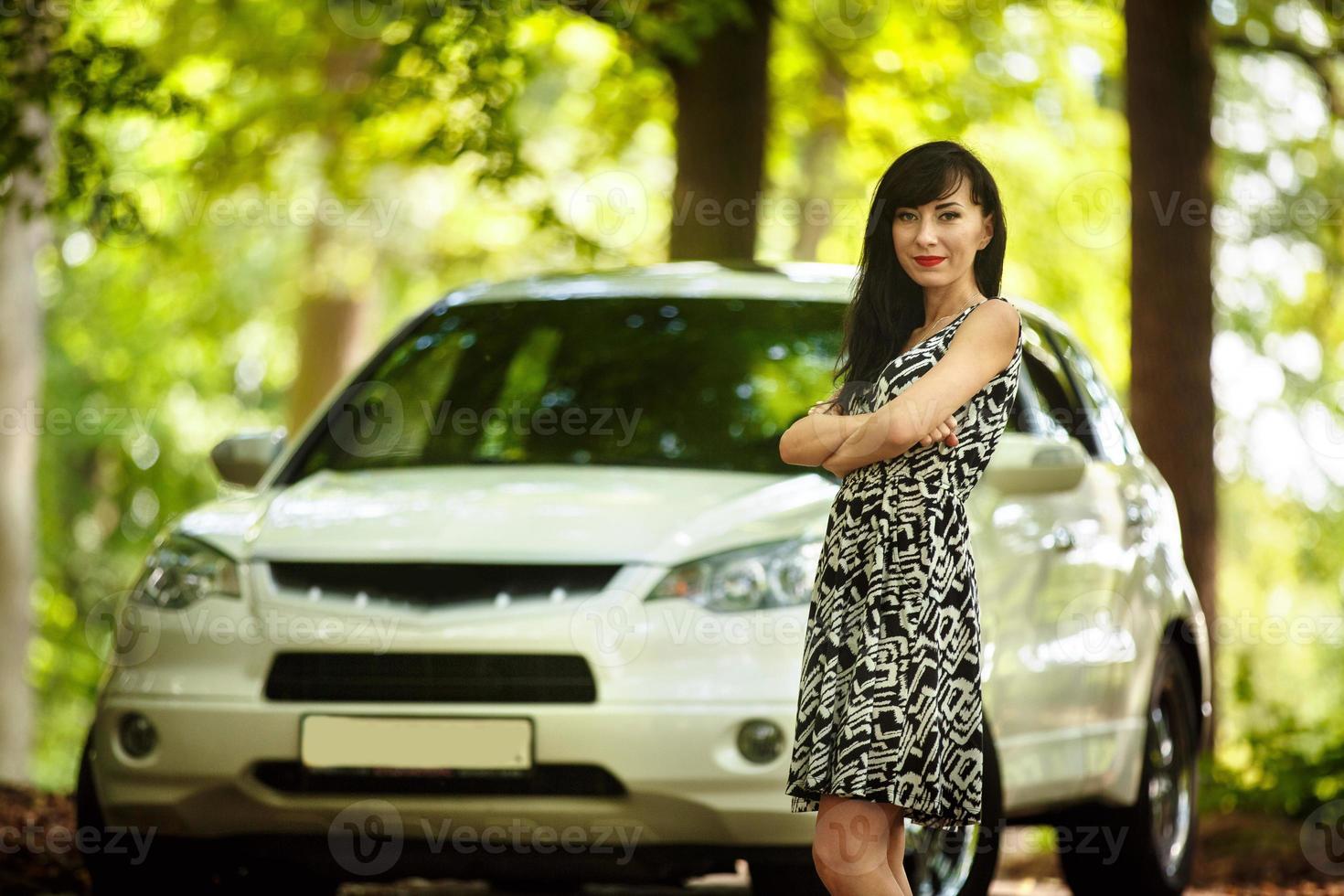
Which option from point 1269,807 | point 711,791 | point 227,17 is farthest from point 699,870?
point 227,17

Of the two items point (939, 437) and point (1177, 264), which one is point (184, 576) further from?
point (1177, 264)

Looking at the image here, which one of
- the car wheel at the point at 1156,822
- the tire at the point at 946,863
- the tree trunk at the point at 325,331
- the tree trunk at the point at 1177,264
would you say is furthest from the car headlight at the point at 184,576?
the tree trunk at the point at 325,331

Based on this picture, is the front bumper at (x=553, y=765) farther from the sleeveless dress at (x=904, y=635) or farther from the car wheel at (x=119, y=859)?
the sleeveless dress at (x=904, y=635)

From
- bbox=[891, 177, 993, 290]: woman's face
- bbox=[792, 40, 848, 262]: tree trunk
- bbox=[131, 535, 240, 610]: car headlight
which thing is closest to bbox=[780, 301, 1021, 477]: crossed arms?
bbox=[891, 177, 993, 290]: woman's face

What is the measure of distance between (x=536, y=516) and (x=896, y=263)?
154 cm

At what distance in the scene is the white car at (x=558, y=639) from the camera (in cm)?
491

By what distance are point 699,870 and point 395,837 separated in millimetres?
740

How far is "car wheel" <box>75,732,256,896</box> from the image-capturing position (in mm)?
5355

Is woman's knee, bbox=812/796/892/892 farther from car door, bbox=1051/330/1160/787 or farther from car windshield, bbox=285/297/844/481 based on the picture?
car door, bbox=1051/330/1160/787

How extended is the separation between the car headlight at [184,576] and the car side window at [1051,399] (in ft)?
8.14

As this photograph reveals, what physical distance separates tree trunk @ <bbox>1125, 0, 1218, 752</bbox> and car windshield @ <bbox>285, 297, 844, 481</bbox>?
4873mm

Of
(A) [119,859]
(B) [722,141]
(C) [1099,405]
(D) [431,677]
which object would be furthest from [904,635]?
(B) [722,141]

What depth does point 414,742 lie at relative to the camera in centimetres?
494

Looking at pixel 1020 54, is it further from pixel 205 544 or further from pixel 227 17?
pixel 205 544
